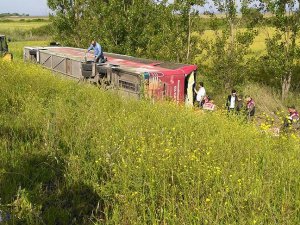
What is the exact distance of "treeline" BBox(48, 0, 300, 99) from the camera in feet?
48.7

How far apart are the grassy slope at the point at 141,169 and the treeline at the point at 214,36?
830cm

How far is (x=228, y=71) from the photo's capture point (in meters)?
14.8

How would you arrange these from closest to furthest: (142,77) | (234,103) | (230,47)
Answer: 1. (142,77)
2. (234,103)
3. (230,47)

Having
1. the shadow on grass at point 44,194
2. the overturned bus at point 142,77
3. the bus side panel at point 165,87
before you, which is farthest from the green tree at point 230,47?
the shadow on grass at point 44,194

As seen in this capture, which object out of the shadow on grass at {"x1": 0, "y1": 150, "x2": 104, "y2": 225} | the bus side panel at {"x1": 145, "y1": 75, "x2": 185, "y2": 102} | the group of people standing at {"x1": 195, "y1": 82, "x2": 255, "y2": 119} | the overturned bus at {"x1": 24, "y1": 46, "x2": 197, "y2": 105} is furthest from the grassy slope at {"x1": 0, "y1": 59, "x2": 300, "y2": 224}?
the group of people standing at {"x1": 195, "y1": 82, "x2": 255, "y2": 119}

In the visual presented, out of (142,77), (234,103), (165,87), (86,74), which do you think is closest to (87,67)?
(86,74)

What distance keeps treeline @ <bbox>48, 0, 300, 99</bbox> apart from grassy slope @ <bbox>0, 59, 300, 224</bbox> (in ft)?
27.2

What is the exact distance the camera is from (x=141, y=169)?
4.36 metres

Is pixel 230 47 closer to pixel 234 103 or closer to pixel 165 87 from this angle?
pixel 234 103

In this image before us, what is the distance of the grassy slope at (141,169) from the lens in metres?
3.54

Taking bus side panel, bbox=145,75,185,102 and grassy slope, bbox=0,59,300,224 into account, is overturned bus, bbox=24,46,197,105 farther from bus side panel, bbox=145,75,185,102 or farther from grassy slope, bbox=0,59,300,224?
grassy slope, bbox=0,59,300,224

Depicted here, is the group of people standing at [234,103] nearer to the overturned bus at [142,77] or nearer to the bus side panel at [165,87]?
the overturned bus at [142,77]

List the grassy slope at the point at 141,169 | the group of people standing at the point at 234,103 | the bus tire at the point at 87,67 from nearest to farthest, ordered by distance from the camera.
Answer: the grassy slope at the point at 141,169 < the group of people standing at the point at 234,103 < the bus tire at the point at 87,67

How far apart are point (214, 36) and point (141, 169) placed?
12.4m
